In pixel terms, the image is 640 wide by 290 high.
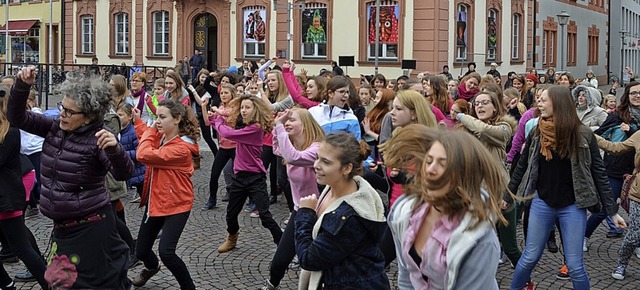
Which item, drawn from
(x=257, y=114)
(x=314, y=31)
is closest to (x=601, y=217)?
(x=257, y=114)

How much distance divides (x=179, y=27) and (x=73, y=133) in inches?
1158

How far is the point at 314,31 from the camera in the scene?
29.5 metres

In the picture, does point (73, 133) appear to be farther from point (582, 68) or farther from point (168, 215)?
point (582, 68)

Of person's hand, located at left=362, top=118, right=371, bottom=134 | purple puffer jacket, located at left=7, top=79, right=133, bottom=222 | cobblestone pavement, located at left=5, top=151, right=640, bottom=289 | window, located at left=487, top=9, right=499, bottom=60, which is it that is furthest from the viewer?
window, located at left=487, top=9, right=499, bottom=60

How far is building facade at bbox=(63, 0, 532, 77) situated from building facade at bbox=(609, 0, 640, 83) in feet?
67.0

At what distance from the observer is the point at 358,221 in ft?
14.5

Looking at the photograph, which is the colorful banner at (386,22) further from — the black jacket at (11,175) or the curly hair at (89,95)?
the curly hair at (89,95)

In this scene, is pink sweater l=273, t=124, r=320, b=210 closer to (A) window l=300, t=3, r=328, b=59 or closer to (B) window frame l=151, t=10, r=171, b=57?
(A) window l=300, t=3, r=328, b=59

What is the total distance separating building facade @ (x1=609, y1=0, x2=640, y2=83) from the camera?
176 ft

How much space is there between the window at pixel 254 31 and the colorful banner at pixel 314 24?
184 cm

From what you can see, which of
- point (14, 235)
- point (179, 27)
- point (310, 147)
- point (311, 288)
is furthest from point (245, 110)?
point (179, 27)

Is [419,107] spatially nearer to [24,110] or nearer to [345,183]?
[345,183]

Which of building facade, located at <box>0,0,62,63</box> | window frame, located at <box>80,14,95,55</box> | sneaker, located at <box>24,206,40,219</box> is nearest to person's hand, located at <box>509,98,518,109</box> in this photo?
sneaker, located at <box>24,206,40,219</box>

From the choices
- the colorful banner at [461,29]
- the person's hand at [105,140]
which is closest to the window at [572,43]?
the colorful banner at [461,29]
